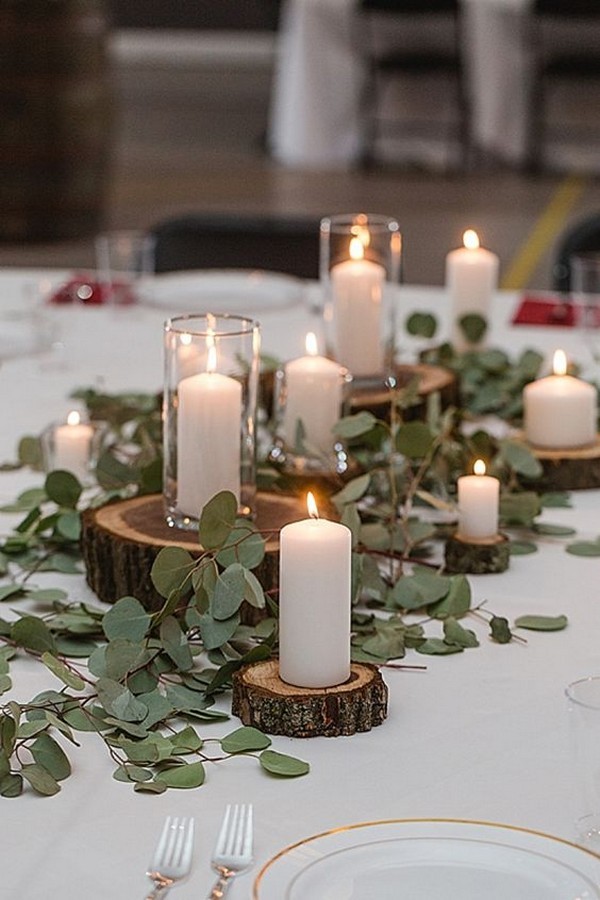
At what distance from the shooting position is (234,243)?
315cm

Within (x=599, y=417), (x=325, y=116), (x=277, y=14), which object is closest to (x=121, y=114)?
(x=277, y=14)

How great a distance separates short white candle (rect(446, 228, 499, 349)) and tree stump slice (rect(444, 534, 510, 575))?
2.45 ft

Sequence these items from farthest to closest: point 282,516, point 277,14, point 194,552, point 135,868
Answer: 1. point 277,14
2. point 282,516
3. point 194,552
4. point 135,868

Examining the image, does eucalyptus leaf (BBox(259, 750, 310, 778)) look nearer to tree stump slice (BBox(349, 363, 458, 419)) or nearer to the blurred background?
tree stump slice (BBox(349, 363, 458, 419))

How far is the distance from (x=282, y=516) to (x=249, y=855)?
0.50 meters

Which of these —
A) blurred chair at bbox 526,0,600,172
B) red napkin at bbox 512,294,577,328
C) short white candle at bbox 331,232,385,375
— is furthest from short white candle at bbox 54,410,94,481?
blurred chair at bbox 526,0,600,172

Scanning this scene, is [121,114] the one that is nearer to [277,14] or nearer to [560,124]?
[277,14]

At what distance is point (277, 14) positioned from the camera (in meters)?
10.1

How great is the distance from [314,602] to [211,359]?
0.32 meters

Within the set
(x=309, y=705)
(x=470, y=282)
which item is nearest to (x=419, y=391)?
(x=470, y=282)

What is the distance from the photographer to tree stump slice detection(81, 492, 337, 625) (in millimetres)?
1282

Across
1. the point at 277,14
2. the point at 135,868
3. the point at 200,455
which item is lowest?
the point at 135,868

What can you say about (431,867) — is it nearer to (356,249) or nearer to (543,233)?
(356,249)

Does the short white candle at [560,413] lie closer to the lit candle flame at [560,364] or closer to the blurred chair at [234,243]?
the lit candle flame at [560,364]
